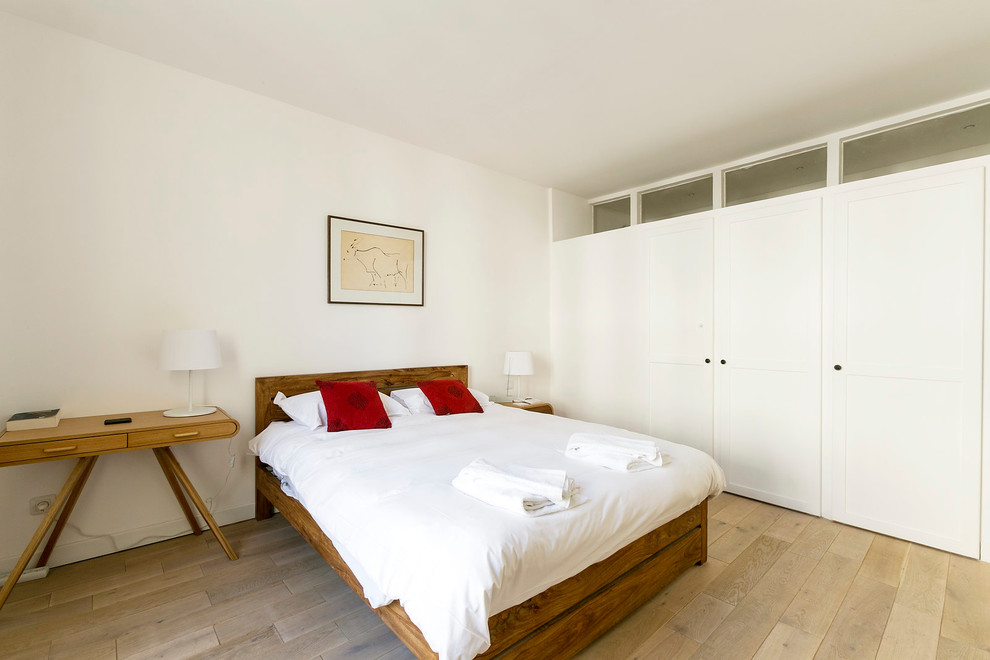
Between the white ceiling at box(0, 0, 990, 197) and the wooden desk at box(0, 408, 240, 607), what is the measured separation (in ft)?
6.44

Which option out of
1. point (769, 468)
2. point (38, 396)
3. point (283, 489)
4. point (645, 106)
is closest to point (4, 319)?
point (38, 396)

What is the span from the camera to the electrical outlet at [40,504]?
2238 mm

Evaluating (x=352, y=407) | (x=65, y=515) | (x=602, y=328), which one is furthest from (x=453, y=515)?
(x=602, y=328)

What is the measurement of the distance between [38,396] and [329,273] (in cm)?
161

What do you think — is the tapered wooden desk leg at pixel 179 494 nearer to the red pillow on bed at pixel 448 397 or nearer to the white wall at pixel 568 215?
the red pillow on bed at pixel 448 397

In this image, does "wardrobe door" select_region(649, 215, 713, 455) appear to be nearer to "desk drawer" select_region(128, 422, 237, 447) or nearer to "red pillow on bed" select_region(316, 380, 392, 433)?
"red pillow on bed" select_region(316, 380, 392, 433)

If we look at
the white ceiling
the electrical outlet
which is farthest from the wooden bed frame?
the white ceiling

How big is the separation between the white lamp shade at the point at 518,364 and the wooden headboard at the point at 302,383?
717 millimetres

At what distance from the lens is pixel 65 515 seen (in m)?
2.26

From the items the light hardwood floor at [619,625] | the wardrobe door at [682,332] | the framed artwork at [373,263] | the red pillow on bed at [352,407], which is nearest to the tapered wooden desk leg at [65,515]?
the light hardwood floor at [619,625]

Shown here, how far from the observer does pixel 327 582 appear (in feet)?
7.07

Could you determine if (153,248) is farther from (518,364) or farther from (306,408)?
(518,364)

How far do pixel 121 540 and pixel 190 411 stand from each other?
0.80 metres

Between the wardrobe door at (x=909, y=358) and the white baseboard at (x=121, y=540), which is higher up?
the wardrobe door at (x=909, y=358)
